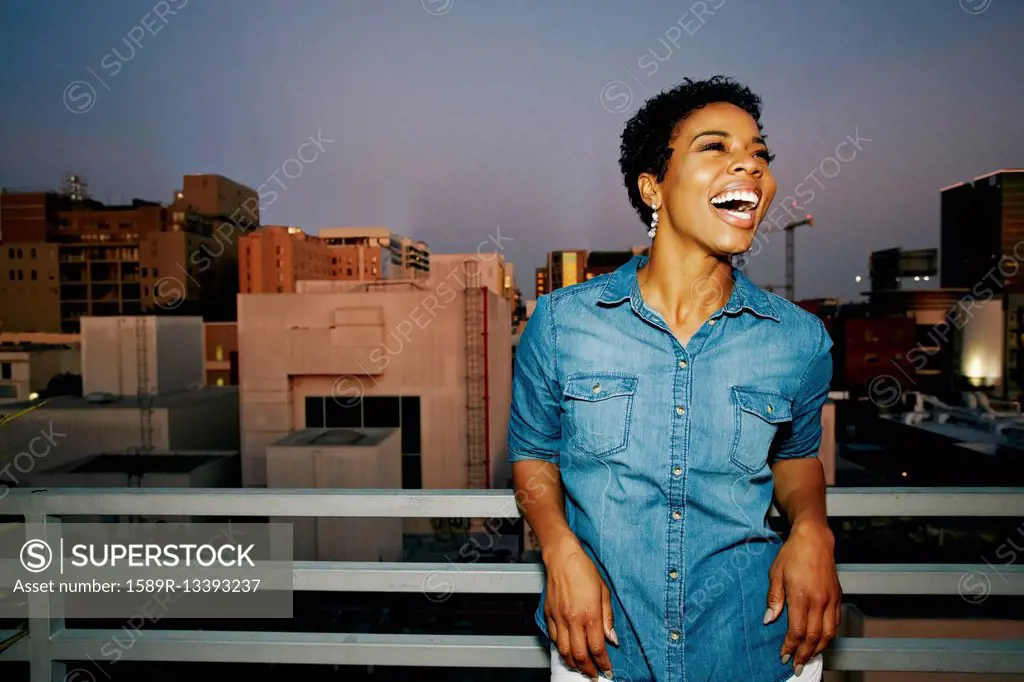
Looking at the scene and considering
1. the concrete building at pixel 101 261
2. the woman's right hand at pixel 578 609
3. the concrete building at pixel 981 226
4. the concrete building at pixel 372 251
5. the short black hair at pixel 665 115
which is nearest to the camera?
the woman's right hand at pixel 578 609

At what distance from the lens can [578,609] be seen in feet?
4.22

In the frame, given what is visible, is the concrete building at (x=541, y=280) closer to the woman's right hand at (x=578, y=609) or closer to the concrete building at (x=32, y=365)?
the concrete building at (x=32, y=365)

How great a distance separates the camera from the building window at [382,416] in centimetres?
1822

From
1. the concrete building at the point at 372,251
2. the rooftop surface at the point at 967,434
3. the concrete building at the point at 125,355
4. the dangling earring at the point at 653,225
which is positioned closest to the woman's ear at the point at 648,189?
the dangling earring at the point at 653,225

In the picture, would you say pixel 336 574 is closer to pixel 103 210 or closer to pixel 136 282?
pixel 136 282

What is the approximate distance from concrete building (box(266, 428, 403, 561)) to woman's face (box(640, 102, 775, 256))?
1349 cm

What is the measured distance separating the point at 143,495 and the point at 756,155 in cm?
228

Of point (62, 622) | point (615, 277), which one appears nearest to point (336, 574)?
point (62, 622)

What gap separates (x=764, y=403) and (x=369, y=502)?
4.25 feet

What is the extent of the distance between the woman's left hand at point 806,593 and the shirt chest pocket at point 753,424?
22 cm

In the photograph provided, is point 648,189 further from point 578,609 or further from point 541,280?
point 541,280

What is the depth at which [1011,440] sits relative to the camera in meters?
19.8

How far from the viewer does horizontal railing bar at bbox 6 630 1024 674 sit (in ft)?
6.03

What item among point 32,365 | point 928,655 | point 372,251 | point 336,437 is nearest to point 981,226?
point 372,251
